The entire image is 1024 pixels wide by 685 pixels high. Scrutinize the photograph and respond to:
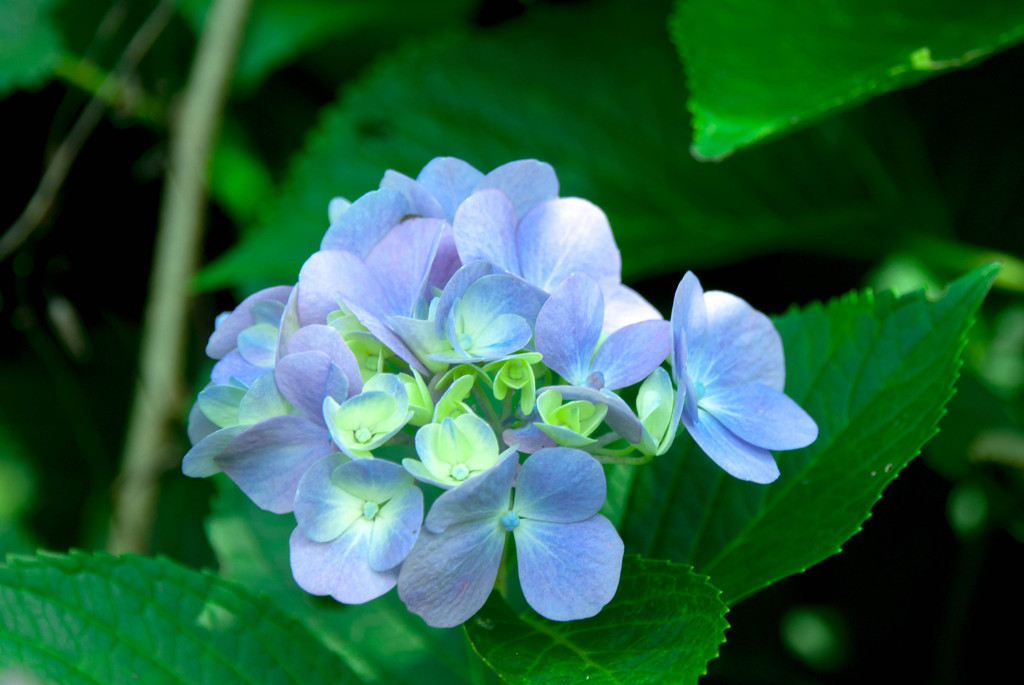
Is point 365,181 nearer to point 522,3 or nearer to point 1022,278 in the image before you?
point 522,3

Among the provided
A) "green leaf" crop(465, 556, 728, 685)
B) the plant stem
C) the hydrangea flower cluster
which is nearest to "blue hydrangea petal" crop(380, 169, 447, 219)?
the hydrangea flower cluster

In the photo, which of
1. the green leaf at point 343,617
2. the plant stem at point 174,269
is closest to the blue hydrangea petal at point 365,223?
the green leaf at point 343,617

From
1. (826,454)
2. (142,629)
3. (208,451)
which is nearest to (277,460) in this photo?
(208,451)

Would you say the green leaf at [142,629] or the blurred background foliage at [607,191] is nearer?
the green leaf at [142,629]

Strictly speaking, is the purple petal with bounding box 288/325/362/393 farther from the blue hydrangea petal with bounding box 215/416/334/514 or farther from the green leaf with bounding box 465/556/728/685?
the green leaf with bounding box 465/556/728/685

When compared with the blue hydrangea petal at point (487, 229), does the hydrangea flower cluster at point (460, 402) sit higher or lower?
lower

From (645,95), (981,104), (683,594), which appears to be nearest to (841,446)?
(683,594)

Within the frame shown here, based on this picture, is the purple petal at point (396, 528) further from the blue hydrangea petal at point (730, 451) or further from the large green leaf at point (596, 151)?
the large green leaf at point (596, 151)
